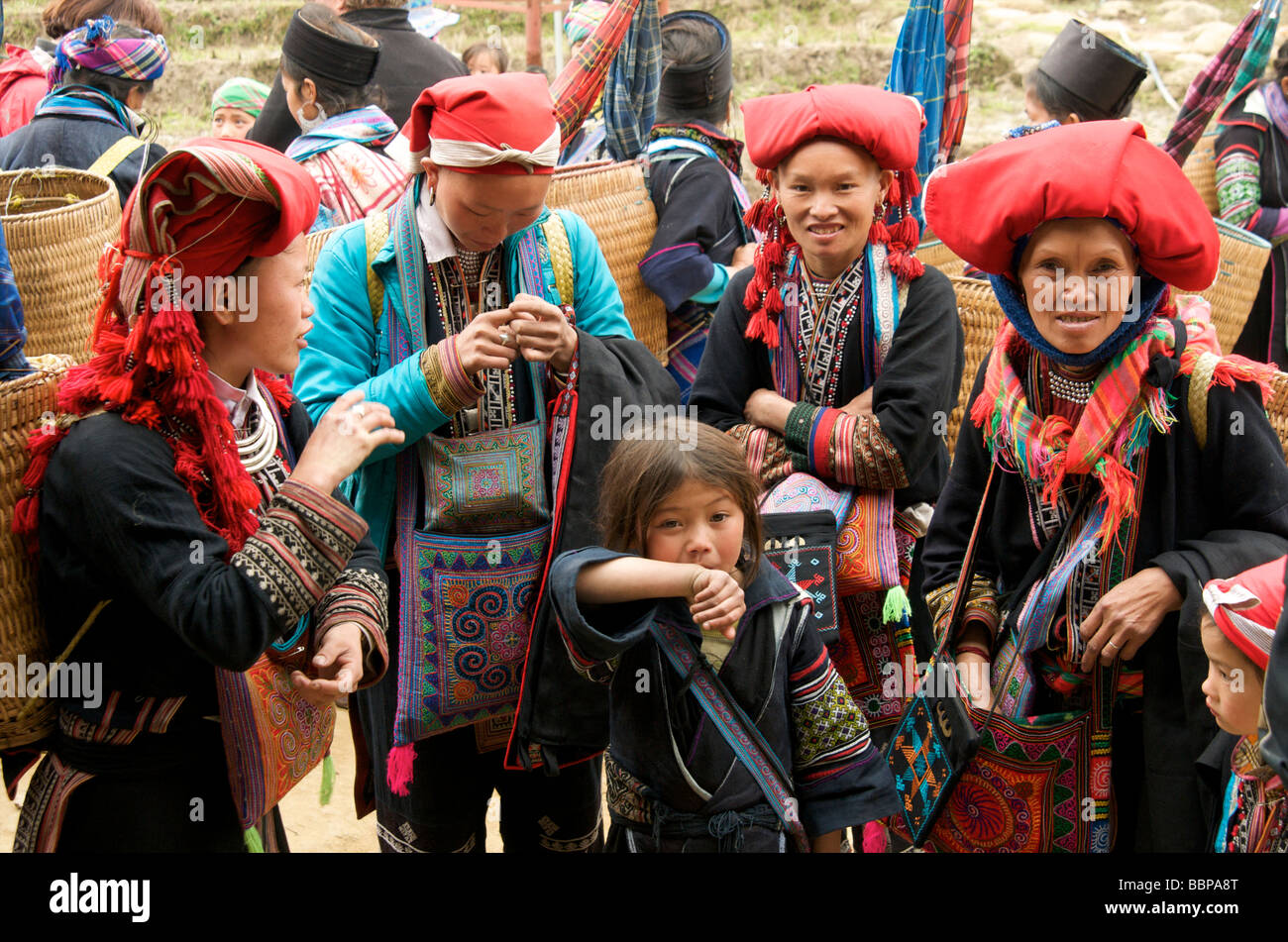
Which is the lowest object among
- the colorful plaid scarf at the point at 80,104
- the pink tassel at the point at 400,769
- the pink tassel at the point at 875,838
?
the pink tassel at the point at 875,838

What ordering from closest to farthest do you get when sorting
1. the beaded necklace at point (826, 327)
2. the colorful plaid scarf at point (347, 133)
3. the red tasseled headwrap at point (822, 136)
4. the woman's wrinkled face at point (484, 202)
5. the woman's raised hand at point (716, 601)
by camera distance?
the woman's raised hand at point (716, 601) < the woman's wrinkled face at point (484, 202) < the red tasseled headwrap at point (822, 136) < the beaded necklace at point (826, 327) < the colorful plaid scarf at point (347, 133)

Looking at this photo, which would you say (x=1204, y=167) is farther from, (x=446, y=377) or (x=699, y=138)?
(x=446, y=377)

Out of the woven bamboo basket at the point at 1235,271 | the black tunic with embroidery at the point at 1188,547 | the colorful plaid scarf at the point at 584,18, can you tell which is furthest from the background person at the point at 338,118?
the woven bamboo basket at the point at 1235,271

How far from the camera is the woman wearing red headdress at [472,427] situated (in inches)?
102

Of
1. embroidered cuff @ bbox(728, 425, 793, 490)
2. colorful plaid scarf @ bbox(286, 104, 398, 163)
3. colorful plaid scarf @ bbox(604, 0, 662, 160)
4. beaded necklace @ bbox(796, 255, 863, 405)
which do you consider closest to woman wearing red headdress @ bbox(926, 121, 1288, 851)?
beaded necklace @ bbox(796, 255, 863, 405)

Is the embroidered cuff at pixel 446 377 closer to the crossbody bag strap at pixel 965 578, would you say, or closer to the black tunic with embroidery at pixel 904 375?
the black tunic with embroidery at pixel 904 375

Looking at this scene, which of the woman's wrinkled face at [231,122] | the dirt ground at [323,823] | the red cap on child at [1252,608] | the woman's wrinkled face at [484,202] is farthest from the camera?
Result: the woman's wrinkled face at [231,122]

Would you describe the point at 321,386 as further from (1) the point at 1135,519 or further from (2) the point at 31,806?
(1) the point at 1135,519

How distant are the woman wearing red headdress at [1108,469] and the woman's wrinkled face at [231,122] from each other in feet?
15.6

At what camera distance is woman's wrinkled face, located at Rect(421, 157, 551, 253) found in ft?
8.64

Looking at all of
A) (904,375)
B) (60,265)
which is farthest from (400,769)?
(60,265)

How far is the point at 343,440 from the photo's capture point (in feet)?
7.38
